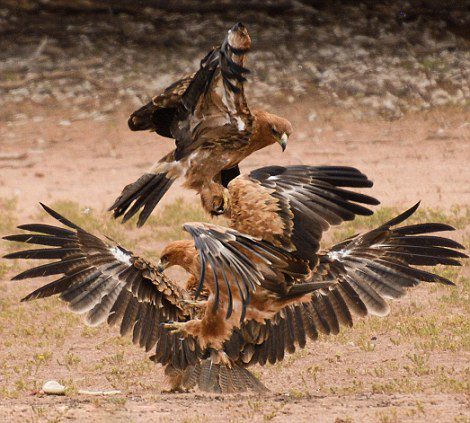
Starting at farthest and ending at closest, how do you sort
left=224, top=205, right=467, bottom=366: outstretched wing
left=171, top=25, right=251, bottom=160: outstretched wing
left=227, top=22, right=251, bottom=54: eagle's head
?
left=224, top=205, right=467, bottom=366: outstretched wing, left=171, top=25, right=251, bottom=160: outstretched wing, left=227, top=22, right=251, bottom=54: eagle's head

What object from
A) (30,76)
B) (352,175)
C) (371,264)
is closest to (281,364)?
(371,264)

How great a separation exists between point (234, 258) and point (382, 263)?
164cm

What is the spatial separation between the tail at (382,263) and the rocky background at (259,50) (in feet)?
26.1

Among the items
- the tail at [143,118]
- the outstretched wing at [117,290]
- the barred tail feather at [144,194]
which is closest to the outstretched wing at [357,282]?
the outstretched wing at [117,290]

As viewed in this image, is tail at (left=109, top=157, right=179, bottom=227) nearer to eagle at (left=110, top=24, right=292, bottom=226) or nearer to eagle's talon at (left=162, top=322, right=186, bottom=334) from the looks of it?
eagle at (left=110, top=24, right=292, bottom=226)

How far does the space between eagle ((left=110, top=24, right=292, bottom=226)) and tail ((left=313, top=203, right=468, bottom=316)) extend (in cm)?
94

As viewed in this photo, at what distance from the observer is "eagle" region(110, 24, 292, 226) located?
762 centimetres

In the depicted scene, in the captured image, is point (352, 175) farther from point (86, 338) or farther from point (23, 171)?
point (23, 171)

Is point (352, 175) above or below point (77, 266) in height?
above

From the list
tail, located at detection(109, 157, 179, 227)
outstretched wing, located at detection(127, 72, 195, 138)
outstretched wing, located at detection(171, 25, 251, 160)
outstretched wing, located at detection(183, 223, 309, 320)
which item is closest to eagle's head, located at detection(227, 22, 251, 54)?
outstretched wing, located at detection(171, 25, 251, 160)

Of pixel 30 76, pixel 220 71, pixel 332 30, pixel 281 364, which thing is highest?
pixel 220 71

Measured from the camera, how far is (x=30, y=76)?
1675 cm

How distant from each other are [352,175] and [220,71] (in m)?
1.15

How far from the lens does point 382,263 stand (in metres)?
7.89
